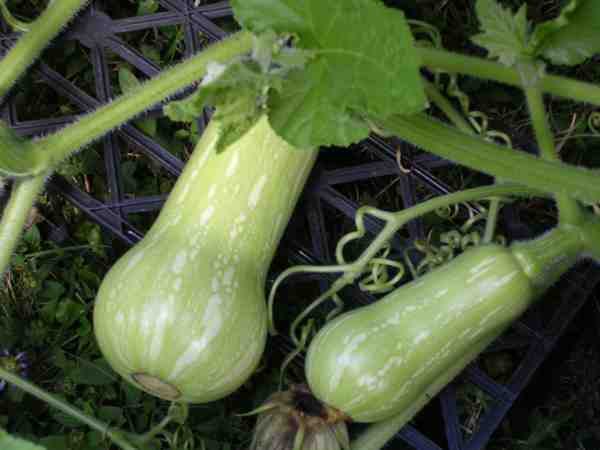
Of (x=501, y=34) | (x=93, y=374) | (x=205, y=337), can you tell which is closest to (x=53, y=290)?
(x=93, y=374)

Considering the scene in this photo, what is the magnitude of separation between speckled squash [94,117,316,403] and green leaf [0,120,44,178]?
217mm

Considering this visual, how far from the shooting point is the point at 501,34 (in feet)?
3.67

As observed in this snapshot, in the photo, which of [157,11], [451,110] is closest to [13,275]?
[157,11]

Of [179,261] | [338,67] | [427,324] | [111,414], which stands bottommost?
[111,414]

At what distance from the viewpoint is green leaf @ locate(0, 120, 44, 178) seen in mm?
1128

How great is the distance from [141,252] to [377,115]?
551 millimetres

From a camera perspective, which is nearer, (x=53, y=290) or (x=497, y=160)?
(x=497, y=160)

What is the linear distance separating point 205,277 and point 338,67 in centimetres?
48

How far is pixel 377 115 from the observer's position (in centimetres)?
90

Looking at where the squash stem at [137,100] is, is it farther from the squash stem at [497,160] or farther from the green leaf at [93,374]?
the green leaf at [93,374]

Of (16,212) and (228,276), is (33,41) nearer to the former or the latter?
(16,212)

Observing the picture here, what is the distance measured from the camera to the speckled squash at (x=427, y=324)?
118cm

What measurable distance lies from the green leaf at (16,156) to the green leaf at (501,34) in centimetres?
68

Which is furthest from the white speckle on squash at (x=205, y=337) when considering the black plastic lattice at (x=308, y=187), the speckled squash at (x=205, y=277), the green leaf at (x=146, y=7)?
the green leaf at (x=146, y=7)
